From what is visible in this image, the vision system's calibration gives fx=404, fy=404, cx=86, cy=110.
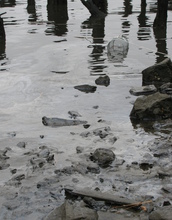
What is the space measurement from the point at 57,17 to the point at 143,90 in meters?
11.3

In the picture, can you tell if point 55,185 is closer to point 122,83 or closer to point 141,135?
point 141,135

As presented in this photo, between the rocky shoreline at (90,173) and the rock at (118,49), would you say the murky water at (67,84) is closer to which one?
the rocky shoreline at (90,173)

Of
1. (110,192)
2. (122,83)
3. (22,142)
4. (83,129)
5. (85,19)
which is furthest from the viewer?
(85,19)

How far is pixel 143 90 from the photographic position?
282 inches

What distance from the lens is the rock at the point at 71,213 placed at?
11.1 ft

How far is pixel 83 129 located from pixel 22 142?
3.01ft

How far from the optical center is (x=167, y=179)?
4.21m

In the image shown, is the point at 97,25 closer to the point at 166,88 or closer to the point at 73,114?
the point at 166,88

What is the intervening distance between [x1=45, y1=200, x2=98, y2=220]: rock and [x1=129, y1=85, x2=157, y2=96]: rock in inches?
149

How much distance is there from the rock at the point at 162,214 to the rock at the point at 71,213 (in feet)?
1.60

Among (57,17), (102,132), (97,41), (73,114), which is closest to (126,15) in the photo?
(57,17)

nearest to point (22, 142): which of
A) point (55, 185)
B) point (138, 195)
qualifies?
point (55, 185)

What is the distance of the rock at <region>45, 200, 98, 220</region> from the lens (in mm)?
3381

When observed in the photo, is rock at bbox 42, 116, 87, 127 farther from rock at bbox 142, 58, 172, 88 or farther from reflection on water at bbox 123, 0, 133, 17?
reflection on water at bbox 123, 0, 133, 17
